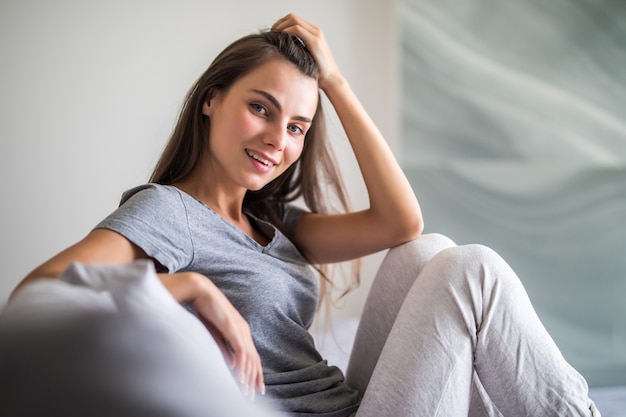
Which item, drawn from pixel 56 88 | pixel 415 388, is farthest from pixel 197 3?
pixel 415 388

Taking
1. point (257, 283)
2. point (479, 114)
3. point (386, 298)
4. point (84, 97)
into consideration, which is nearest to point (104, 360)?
point (257, 283)

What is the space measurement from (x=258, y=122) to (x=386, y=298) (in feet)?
1.55

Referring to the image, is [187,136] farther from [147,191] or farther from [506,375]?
[506,375]

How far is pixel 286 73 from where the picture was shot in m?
1.39

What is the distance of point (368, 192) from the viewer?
5.15ft

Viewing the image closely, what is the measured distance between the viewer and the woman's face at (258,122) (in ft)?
4.44

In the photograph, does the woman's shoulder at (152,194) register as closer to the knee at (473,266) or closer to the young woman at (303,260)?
the young woman at (303,260)

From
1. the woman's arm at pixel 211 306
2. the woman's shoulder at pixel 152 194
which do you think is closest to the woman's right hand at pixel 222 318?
the woman's arm at pixel 211 306

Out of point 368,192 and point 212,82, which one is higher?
point 212,82

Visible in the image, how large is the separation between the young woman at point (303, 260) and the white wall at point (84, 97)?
981 millimetres

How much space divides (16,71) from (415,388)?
1.87m

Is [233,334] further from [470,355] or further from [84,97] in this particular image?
[84,97]

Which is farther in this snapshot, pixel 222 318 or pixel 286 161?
pixel 286 161

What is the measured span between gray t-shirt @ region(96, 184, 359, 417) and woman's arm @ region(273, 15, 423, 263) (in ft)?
0.69
